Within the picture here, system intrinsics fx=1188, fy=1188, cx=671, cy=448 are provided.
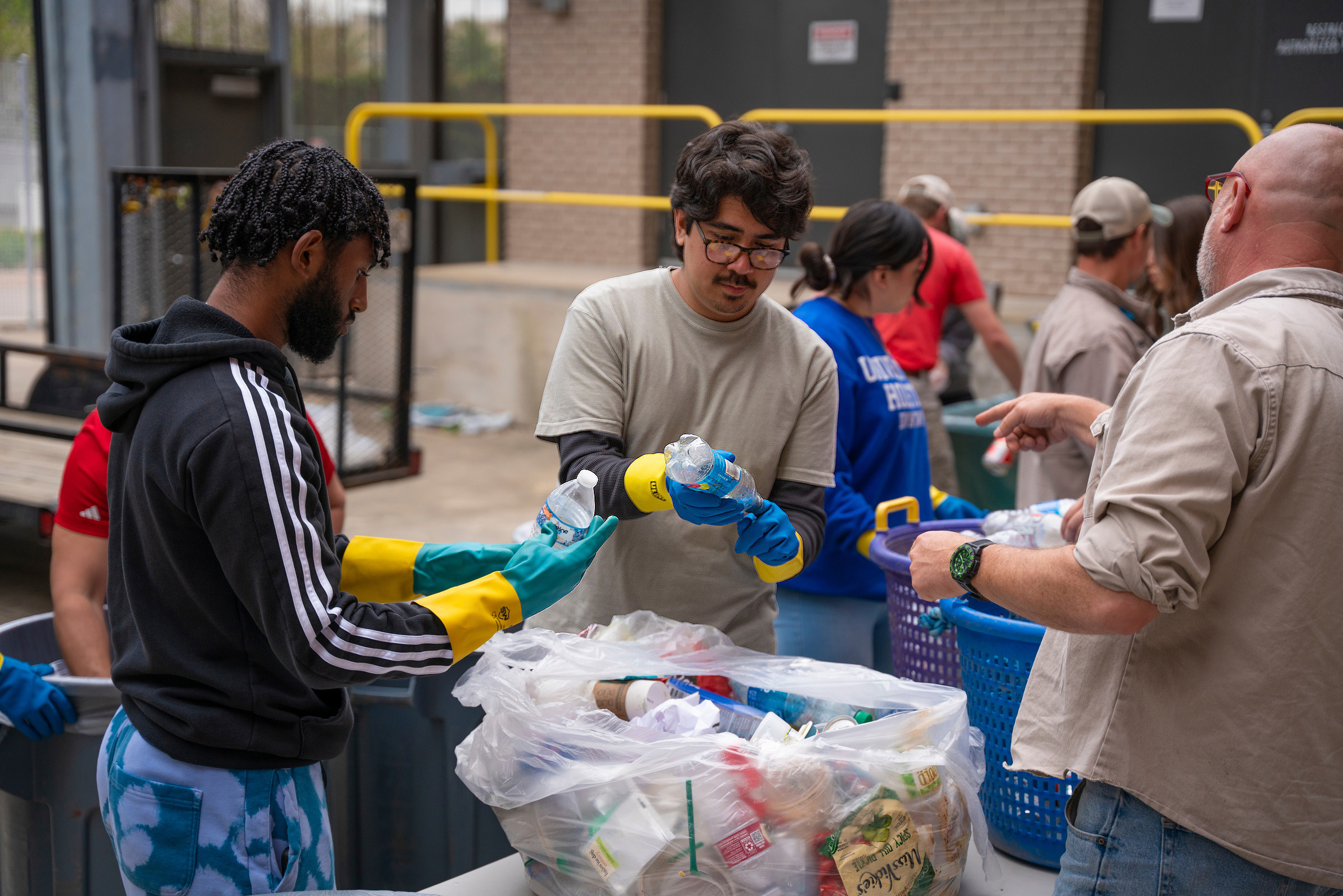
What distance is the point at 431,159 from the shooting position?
35.4ft

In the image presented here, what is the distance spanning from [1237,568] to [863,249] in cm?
158

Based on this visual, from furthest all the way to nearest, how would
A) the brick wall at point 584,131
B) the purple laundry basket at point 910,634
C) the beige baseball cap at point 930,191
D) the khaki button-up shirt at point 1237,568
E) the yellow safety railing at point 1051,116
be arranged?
the brick wall at point 584,131, the yellow safety railing at point 1051,116, the beige baseball cap at point 930,191, the purple laundry basket at point 910,634, the khaki button-up shirt at point 1237,568

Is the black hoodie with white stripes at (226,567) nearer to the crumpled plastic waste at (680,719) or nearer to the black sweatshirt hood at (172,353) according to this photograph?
the black sweatshirt hood at (172,353)

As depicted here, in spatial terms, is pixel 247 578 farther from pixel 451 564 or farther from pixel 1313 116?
pixel 1313 116

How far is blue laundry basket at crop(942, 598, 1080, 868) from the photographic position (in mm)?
1931

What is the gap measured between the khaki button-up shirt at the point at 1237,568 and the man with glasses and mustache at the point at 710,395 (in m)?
0.71

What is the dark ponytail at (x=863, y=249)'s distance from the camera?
9.37 ft

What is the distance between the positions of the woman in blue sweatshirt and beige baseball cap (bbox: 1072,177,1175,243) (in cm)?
78

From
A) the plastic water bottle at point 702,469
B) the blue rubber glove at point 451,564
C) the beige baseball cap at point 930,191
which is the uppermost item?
the beige baseball cap at point 930,191

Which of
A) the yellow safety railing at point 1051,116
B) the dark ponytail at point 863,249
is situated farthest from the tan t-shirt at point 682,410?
the yellow safety railing at point 1051,116

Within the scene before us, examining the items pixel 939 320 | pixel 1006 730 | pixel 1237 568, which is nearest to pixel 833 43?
pixel 939 320

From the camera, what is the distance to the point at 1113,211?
3.45 m

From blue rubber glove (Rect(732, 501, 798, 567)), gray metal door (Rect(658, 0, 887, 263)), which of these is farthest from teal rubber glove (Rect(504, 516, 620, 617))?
gray metal door (Rect(658, 0, 887, 263))

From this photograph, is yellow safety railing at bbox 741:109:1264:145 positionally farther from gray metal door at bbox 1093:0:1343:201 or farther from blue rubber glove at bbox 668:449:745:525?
blue rubber glove at bbox 668:449:745:525
